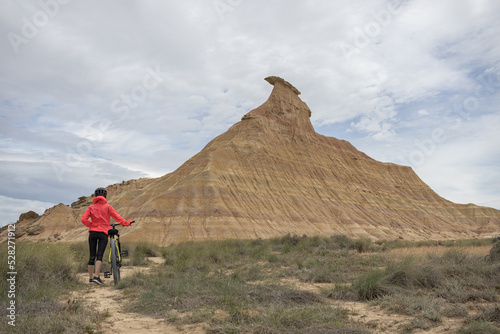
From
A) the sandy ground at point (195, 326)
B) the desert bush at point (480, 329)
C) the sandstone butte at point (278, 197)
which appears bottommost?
the sandy ground at point (195, 326)

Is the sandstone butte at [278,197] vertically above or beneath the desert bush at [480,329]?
above

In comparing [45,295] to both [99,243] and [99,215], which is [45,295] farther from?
[99,215]

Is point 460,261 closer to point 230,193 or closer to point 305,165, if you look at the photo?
point 230,193

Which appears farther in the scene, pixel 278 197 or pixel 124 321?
A: pixel 278 197

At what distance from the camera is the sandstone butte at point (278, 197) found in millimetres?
37125

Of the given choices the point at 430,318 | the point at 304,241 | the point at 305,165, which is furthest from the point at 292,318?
the point at 305,165

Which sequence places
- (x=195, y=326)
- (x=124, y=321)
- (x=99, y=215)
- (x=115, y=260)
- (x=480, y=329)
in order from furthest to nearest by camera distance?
(x=115, y=260) < (x=99, y=215) < (x=124, y=321) < (x=195, y=326) < (x=480, y=329)

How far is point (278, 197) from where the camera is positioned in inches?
1732

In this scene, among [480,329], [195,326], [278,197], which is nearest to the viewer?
[480,329]

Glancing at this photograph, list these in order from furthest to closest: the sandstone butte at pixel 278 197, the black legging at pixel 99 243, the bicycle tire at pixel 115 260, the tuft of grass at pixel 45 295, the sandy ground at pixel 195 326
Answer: the sandstone butte at pixel 278 197, the bicycle tire at pixel 115 260, the black legging at pixel 99 243, the sandy ground at pixel 195 326, the tuft of grass at pixel 45 295

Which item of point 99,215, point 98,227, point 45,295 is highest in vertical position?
point 99,215

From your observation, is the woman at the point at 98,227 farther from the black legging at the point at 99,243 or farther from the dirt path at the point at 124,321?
the dirt path at the point at 124,321

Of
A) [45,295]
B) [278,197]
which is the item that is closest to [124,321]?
[45,295]

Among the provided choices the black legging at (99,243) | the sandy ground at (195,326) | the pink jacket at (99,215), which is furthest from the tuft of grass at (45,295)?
the pink jacket at (99,215)
